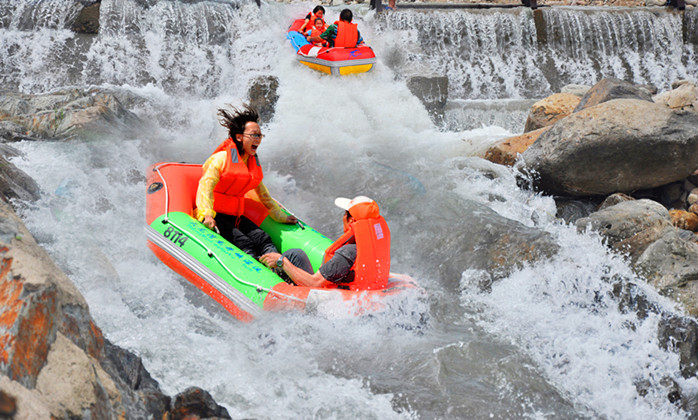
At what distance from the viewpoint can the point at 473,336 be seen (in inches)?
171

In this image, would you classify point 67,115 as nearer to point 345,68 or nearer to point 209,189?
point 209,189

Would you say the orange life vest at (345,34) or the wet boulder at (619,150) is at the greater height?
the orange life vest at (345,34)

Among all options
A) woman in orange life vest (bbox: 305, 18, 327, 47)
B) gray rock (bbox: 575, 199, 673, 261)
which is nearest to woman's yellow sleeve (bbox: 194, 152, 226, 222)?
gray rock (bbox: 575, 199, 673, 261)

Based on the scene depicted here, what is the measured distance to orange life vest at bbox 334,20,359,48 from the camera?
396 inches

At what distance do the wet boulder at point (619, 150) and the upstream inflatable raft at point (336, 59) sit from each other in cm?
400

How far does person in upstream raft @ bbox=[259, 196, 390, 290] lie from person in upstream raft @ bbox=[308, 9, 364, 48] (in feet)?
21.0

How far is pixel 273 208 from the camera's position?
535cm

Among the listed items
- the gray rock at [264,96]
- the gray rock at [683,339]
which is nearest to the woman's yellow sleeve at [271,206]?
the gray rock at [683,339]

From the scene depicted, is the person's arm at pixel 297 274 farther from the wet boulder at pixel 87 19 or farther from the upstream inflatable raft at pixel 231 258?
the wet boulder at pixel 87 19

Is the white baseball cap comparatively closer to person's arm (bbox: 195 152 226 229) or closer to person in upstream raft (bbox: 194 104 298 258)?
person in upstream raft (bbox: 194 104 298 258)

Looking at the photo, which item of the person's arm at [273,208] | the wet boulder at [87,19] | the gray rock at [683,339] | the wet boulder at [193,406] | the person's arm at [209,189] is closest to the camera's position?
the wet boulder at [193,406]

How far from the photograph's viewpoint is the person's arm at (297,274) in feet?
14.1

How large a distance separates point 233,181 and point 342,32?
226 inches

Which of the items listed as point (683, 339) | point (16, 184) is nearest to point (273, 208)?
point (16, 184)
